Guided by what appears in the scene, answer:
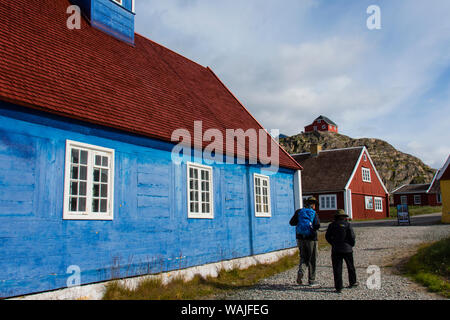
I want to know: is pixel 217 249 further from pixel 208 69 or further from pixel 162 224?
pixel 208 69

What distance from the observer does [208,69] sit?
1797 centimetres

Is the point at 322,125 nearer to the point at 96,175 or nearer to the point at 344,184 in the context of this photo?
the point at 344,184

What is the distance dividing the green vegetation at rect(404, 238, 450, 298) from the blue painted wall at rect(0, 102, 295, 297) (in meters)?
4.59

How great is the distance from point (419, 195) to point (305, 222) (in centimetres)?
5284

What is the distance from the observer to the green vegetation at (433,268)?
7.99 meters

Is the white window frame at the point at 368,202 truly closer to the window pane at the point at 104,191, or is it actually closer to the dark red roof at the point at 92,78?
the dark red roof at the point at 92,78

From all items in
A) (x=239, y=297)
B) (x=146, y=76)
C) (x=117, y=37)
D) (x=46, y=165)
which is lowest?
(x=239, y=297)

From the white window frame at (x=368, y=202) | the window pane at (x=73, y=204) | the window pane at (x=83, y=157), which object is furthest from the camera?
the white window frame at (x=368, y=202)

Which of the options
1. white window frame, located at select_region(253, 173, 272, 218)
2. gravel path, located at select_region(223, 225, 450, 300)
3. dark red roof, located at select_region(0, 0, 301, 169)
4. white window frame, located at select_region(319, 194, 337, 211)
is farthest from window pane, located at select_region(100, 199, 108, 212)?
white window frame, located at select_region(319, 194, 337, 211)

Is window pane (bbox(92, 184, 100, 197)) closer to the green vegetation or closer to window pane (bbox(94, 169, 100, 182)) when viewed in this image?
window pane (bbox(94, 169, 100, 182))

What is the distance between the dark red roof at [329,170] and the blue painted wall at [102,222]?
23.3m

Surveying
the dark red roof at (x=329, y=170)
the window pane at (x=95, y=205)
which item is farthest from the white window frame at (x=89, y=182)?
the dark red roof at (x=329, y=170)
